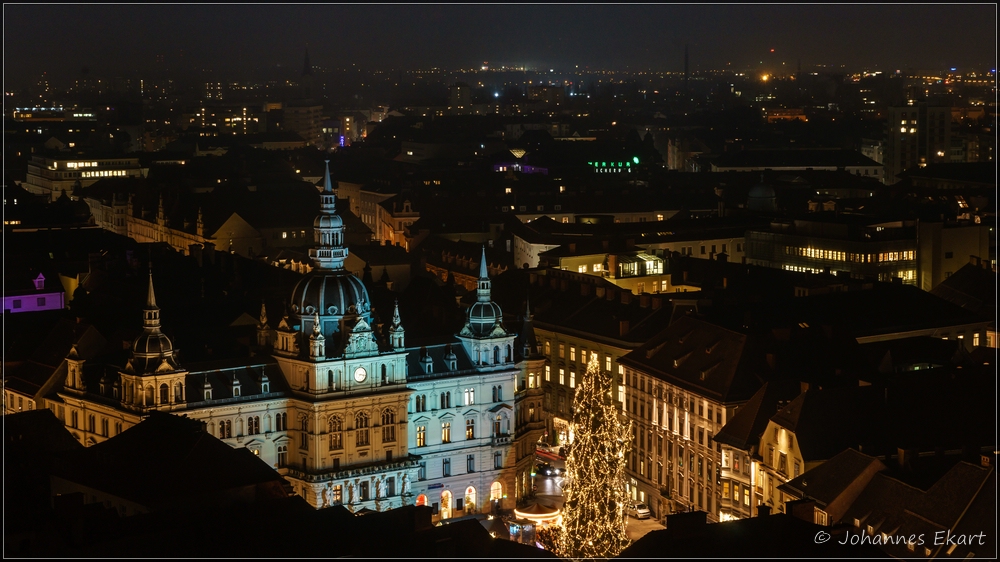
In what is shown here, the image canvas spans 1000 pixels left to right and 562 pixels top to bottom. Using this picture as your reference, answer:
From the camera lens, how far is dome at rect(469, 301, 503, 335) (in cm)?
11006

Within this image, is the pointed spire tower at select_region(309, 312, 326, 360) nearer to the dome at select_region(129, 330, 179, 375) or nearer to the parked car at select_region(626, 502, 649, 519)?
the dome at select_region(129, 330, 179, 375)

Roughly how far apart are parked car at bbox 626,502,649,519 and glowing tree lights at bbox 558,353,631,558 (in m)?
7.15

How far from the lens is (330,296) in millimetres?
105562

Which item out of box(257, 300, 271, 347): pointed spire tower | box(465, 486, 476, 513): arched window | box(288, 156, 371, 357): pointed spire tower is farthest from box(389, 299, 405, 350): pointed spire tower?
box(465, 486, 476, 513): arched window

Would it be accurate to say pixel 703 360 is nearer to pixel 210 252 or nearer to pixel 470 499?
pixel 470 499

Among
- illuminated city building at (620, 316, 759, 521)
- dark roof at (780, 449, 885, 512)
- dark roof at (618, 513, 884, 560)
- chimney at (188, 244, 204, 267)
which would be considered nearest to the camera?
dark roof at (618, 513, 884, 560)

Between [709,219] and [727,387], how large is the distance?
81.2m

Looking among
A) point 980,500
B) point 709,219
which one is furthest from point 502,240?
point 980,500

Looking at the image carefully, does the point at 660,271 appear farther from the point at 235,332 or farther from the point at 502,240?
the point at 235,332

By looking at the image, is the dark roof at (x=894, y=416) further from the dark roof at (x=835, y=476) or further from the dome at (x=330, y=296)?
the dome at (x=330, y=296)

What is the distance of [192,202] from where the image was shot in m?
200

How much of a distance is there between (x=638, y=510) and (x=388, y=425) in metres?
14.0

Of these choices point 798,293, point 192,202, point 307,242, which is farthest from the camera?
point 192,202

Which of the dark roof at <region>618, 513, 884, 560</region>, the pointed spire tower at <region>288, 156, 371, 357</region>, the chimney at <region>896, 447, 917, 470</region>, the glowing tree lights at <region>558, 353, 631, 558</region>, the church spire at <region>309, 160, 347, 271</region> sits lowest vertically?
the glowing tree lights at <region>558, 353, 631, 558</region>
